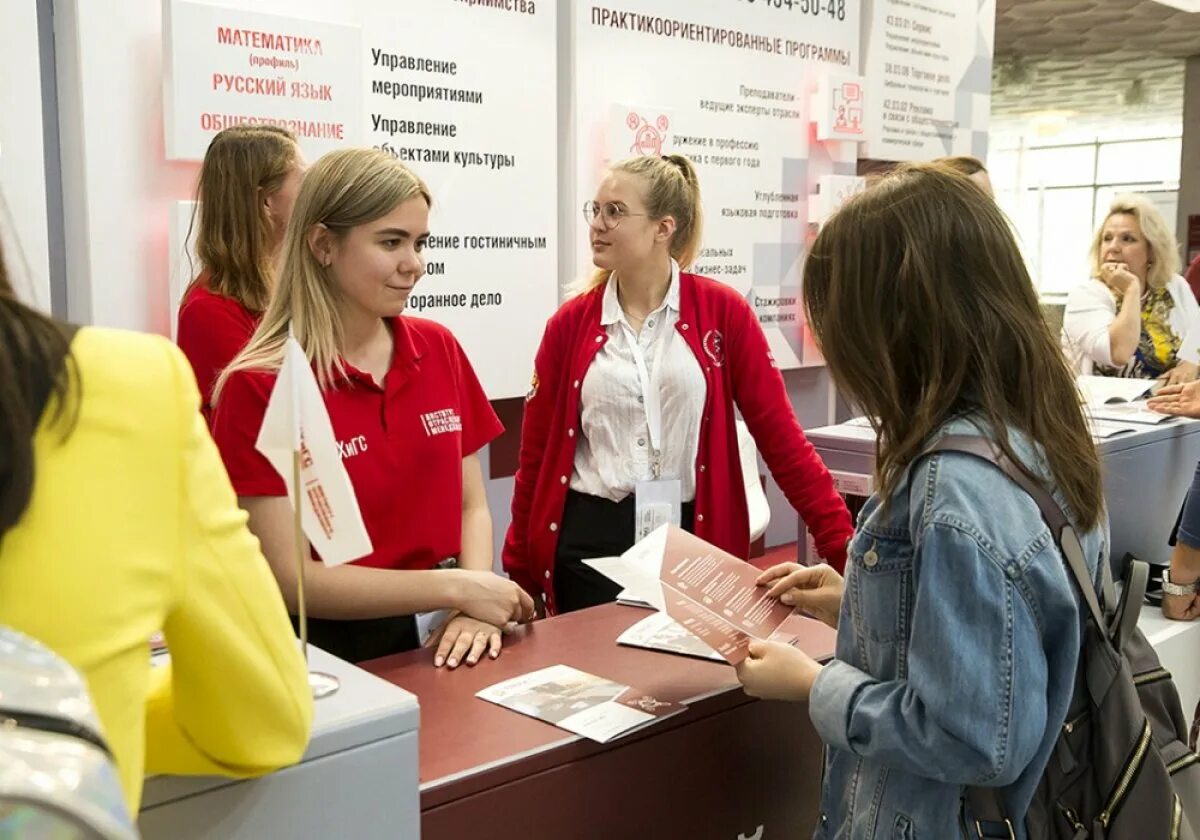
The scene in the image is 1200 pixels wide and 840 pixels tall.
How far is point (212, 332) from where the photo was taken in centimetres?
243

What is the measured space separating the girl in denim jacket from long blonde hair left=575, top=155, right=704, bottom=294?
59.2 inches

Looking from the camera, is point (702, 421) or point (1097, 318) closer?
point (702, 421)

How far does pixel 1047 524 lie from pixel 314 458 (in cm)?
77

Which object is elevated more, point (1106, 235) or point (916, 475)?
point (1106, 235)

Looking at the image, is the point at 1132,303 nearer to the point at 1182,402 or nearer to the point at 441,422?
the point at 1182,402

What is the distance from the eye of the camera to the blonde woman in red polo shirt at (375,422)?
174 cm

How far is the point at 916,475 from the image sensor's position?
3.96 feet

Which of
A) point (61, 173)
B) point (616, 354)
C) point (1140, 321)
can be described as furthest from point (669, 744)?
point (1140, 321)

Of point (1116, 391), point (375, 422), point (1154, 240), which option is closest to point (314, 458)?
point (375, 422)

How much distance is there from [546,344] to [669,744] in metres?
1.34

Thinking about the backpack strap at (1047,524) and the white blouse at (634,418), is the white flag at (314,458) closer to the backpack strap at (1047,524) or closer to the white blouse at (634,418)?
the backpack strap at (1047,524)

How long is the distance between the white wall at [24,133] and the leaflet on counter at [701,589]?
1.83 metres

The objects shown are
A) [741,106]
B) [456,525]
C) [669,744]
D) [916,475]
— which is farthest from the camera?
[741,106]

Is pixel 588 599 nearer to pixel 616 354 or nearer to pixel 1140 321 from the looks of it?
pixel 616 354
